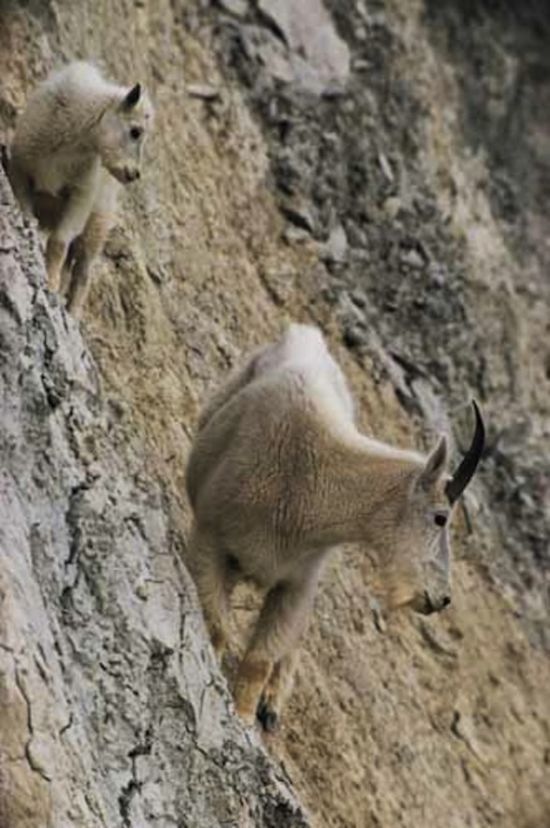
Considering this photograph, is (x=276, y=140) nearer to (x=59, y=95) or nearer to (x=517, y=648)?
Answer: (x=517, y=648)

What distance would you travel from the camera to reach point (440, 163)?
22.4 m

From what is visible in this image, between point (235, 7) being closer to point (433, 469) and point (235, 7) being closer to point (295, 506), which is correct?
point (433, 469)

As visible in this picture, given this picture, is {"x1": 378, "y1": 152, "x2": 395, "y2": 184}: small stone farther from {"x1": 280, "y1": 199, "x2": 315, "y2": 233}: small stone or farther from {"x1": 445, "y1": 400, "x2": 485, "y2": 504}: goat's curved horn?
{"x1": 445, "y1": 400, "x2": 485, "y2": 504}: goat's curved horn

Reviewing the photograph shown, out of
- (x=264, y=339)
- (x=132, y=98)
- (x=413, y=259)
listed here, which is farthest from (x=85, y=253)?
(x=413, y=259)

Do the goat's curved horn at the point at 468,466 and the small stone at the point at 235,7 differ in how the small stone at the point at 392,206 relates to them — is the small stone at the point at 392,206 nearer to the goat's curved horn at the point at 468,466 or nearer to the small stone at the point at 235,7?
the small stone at the point at 235,7

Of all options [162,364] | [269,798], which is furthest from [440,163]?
[269,798]

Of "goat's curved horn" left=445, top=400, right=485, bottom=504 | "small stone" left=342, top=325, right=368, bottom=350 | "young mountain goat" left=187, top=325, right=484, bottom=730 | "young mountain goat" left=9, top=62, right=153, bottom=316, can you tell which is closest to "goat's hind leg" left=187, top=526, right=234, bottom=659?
"young mountain goat" left=187, top=325, right=484, bottom=730

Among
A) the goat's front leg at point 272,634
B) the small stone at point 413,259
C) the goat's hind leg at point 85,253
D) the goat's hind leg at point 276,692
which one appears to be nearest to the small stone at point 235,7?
the small stone at point 413,259

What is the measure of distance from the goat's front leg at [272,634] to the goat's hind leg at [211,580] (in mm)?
278

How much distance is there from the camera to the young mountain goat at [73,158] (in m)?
13.5

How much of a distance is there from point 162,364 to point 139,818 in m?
6.08

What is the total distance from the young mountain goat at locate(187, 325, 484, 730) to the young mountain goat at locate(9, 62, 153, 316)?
4.96 ft

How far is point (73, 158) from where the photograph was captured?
13602mm

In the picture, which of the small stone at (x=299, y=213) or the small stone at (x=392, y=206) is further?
the small stone at (x=392, y=206)
